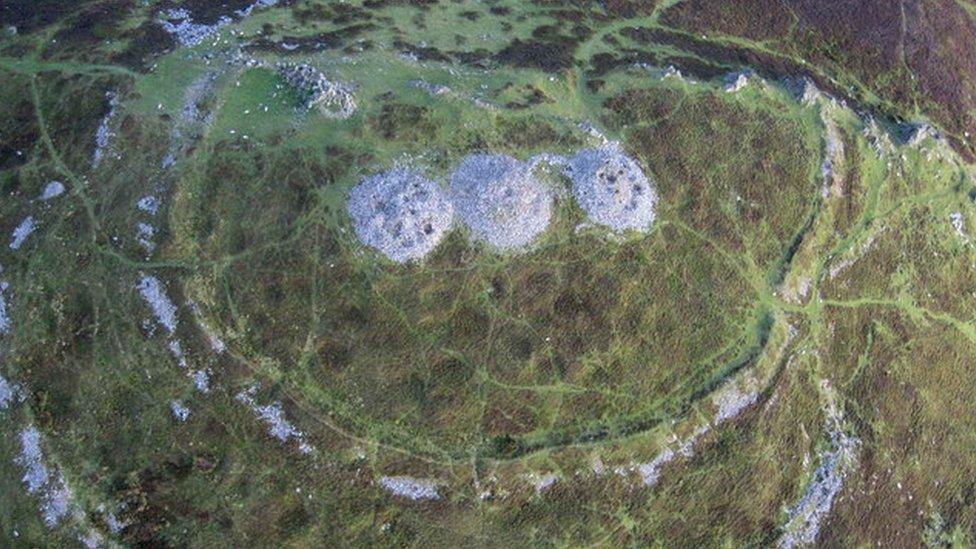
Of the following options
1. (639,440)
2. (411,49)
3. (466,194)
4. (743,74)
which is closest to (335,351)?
(466,194)

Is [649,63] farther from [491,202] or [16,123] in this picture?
[16,123]

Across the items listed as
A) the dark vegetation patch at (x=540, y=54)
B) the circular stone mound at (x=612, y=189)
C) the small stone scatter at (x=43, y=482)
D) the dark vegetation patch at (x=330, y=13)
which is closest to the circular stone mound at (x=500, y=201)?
the circular stone mound at (x=612, y=189)

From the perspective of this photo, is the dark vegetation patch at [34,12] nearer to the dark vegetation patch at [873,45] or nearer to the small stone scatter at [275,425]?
the small stone scatter at [275,425]

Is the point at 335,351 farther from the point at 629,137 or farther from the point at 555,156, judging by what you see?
the point at 629,137

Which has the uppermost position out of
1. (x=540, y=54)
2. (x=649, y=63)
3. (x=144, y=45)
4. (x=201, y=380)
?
(x=144, y=45)

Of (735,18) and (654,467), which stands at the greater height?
(735,18)

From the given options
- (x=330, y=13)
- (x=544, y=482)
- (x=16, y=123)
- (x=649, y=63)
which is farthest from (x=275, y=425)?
(x=649, y=63)

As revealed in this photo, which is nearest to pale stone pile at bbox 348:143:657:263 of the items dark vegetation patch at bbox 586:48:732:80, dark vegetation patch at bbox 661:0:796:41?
dark vegetation patch at bbox 586:48:732:80

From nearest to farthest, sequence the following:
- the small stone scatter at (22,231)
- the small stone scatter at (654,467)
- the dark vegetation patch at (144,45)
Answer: the small stone scatter at (22,231)
the small stone scatter at (654,467)
the dark vegetation patch at (144,45)
